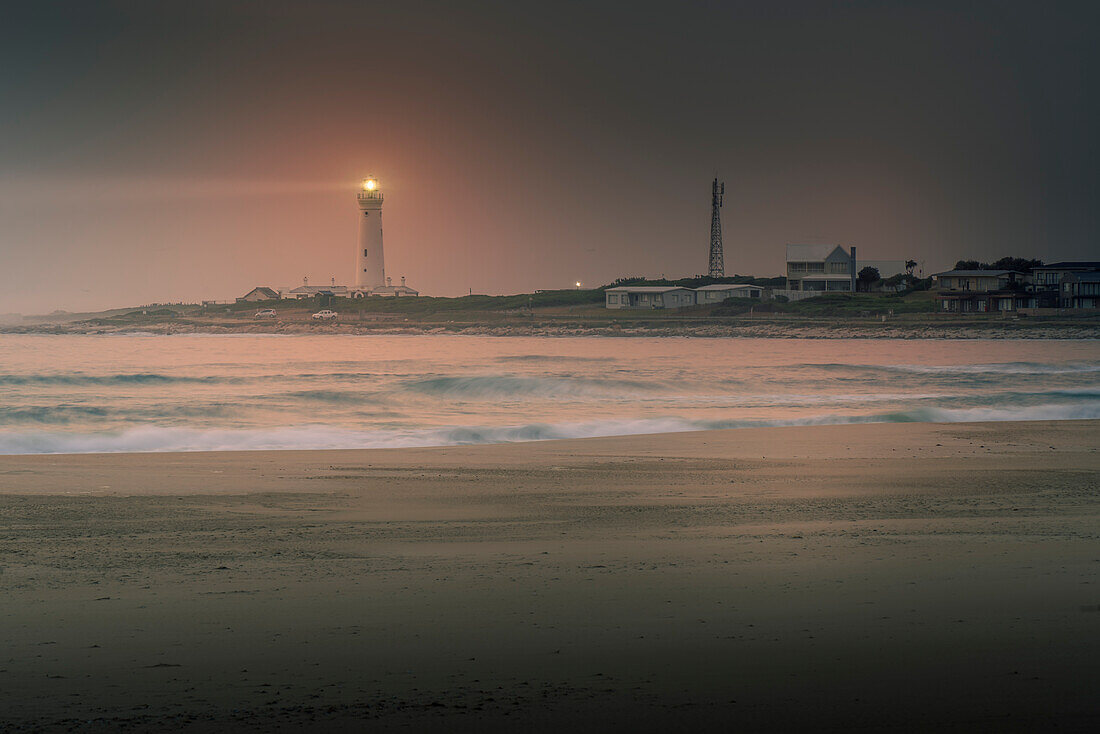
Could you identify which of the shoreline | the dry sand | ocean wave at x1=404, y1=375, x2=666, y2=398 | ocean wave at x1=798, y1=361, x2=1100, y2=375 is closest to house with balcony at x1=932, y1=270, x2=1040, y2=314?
the shoreline

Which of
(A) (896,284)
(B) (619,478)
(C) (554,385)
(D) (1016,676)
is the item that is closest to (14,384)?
(C) (554,385)

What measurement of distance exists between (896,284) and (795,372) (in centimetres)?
5954

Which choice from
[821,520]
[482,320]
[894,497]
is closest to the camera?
[821,520]

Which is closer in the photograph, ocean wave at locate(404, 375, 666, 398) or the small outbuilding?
ocean wave at locate(404, 375, 666, 398)

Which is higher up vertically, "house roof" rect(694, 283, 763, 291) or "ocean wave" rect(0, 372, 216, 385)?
"house roof" rect(694, 283, 763, 291)

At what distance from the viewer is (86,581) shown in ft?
16.9

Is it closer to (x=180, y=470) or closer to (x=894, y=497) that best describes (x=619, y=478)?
(x=894, y=497)

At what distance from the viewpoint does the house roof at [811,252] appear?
8531cm

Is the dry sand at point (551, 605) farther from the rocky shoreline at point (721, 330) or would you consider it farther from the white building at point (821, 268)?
the white building at point (821, 268)

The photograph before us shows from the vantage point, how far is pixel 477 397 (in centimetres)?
2228

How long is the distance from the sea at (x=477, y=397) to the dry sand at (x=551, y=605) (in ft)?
18.7

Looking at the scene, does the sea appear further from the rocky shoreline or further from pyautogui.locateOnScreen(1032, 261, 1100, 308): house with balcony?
pyautogui.locateOnScreen(1032, 261, 1100, 308): house with balcony

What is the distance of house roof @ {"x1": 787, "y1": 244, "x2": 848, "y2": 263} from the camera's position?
85.3 m

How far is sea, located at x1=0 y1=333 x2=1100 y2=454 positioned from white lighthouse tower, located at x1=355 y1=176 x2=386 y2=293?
73.5 metres
